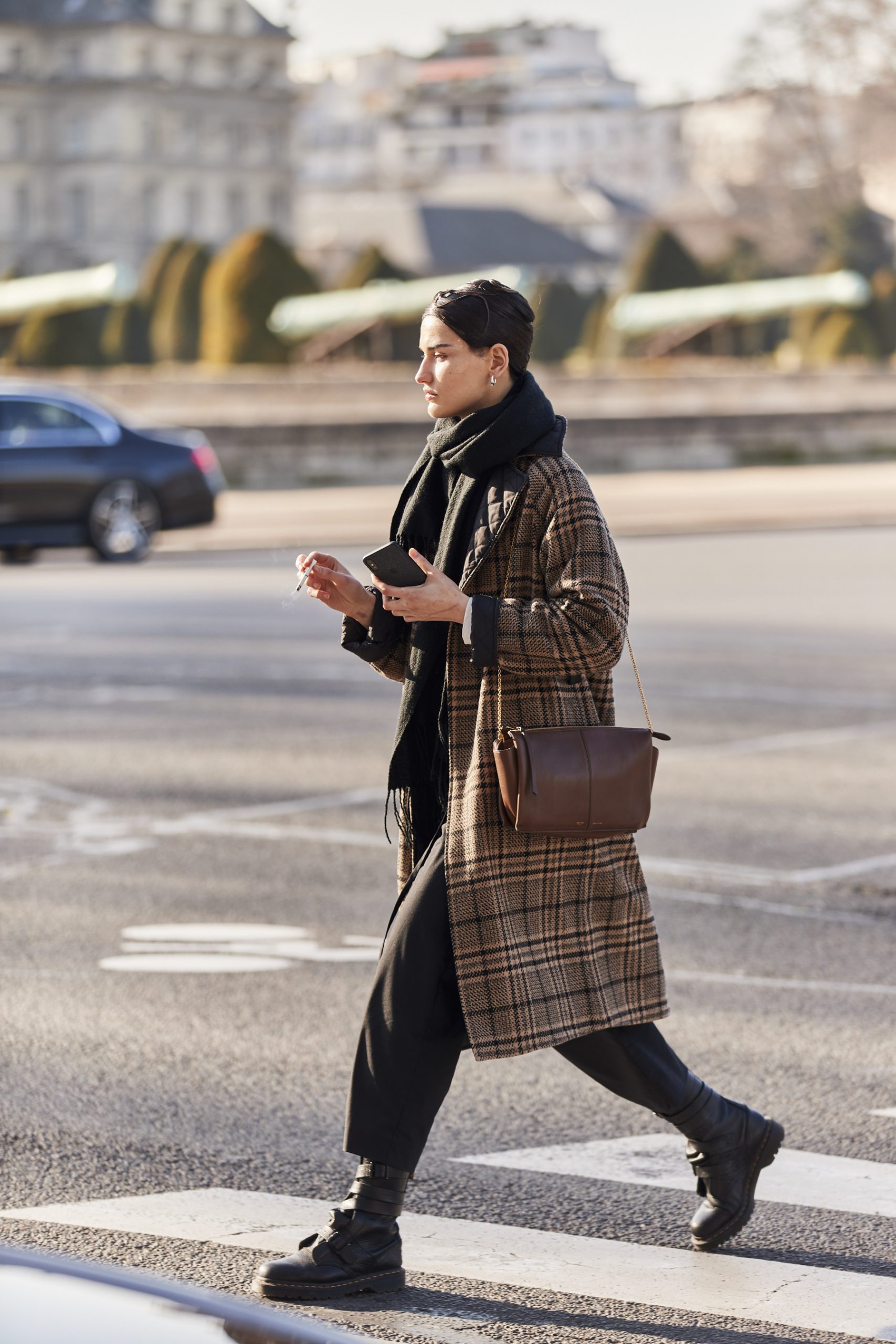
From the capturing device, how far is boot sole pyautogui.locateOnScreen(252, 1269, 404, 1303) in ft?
11.9

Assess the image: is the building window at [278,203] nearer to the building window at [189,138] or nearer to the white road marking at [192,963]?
the building window at [189,138]

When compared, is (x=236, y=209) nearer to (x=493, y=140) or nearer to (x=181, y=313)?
(x=181, y=313)

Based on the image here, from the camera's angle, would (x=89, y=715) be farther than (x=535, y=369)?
No

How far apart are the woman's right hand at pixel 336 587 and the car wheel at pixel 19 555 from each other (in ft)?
56.9

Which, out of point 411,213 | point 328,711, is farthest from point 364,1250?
point 411,213

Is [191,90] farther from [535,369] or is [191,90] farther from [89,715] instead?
[89,715]

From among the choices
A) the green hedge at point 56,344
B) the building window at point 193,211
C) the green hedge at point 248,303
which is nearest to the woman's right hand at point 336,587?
the green hedge at point 248,303

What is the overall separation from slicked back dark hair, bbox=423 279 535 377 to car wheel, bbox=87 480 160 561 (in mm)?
16948

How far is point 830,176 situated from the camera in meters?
73.9

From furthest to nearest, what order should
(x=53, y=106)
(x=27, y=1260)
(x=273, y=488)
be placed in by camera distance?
(x=53, y=106)
(x=273, y=488)
(x=27, y=1260)

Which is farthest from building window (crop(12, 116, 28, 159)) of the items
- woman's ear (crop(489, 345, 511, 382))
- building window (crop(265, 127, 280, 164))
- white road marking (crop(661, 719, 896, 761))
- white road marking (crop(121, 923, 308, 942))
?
woman's ear (crop(489, 345, 511, 382))

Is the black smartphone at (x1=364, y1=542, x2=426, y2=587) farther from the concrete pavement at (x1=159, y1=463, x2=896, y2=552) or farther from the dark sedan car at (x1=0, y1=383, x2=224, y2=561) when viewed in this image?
the concrete pavement at (x1=159, y1=463, x2=896, y2=552)

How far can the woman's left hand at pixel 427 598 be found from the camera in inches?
142

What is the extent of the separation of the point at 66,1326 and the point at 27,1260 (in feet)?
0.65
